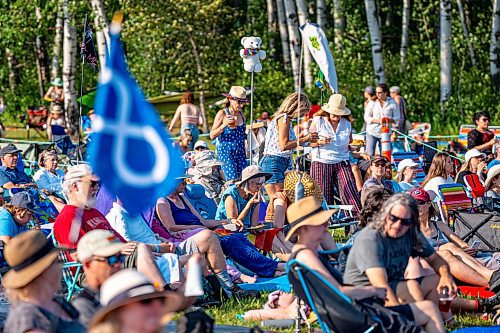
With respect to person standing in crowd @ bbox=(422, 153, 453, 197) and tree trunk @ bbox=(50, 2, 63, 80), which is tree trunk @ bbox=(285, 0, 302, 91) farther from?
person standing in crowd @ bbox=(422, 153, 453, 197)

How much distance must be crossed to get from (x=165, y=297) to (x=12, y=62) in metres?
32.6

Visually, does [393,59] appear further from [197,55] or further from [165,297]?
[165,297]

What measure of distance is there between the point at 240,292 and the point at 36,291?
386 cm

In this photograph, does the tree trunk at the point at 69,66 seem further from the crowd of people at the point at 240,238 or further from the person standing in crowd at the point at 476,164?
the person standing in crowd at the point at 476,164

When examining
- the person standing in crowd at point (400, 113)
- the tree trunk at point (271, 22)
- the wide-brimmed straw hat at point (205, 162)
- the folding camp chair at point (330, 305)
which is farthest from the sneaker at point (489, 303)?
the tree trunk at point (271, 22)

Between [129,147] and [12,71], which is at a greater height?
[129,147]

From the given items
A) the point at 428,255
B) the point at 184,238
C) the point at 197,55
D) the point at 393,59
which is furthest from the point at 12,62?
the point at 428,255

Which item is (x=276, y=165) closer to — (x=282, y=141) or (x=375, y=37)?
(x=282, y=141)

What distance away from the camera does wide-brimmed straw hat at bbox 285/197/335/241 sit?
691 cm

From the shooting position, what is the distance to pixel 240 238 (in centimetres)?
992

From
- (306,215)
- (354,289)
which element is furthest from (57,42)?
(354,289)

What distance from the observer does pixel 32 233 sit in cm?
575

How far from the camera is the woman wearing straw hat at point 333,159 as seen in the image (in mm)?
12453

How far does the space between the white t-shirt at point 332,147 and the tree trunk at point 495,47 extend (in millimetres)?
12374
